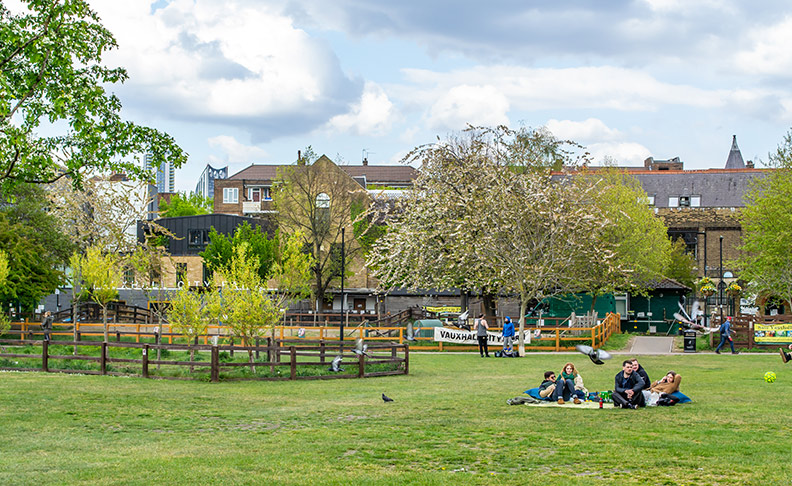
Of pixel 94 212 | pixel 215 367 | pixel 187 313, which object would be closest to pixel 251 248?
pixel 94 212

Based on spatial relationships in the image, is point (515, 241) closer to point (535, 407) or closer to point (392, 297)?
point (535, 407)

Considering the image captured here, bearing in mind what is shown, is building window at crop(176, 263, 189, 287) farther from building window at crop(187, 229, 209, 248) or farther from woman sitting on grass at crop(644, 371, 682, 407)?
woman sitting on grass at crop(644, 371, 682, 407)

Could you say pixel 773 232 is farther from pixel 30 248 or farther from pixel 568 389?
pixel 30 248

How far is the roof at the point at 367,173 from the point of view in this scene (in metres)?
104

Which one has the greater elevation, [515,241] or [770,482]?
[515,241]

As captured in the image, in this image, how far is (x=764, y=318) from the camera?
133 feet

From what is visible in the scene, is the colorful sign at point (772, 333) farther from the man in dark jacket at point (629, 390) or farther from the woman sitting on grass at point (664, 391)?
the man in dark jacket at point (629, 390)

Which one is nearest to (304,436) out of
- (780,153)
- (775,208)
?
(775,208)

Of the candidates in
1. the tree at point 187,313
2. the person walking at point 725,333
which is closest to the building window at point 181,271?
the tree at point 187,313

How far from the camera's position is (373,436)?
1326cm

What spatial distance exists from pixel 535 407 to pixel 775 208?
3741 centimetres

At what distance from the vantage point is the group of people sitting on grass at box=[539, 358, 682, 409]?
16.4 m

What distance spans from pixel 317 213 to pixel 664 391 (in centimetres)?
4611

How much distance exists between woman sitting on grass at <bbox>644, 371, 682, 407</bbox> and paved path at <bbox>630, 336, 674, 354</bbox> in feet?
71.6
